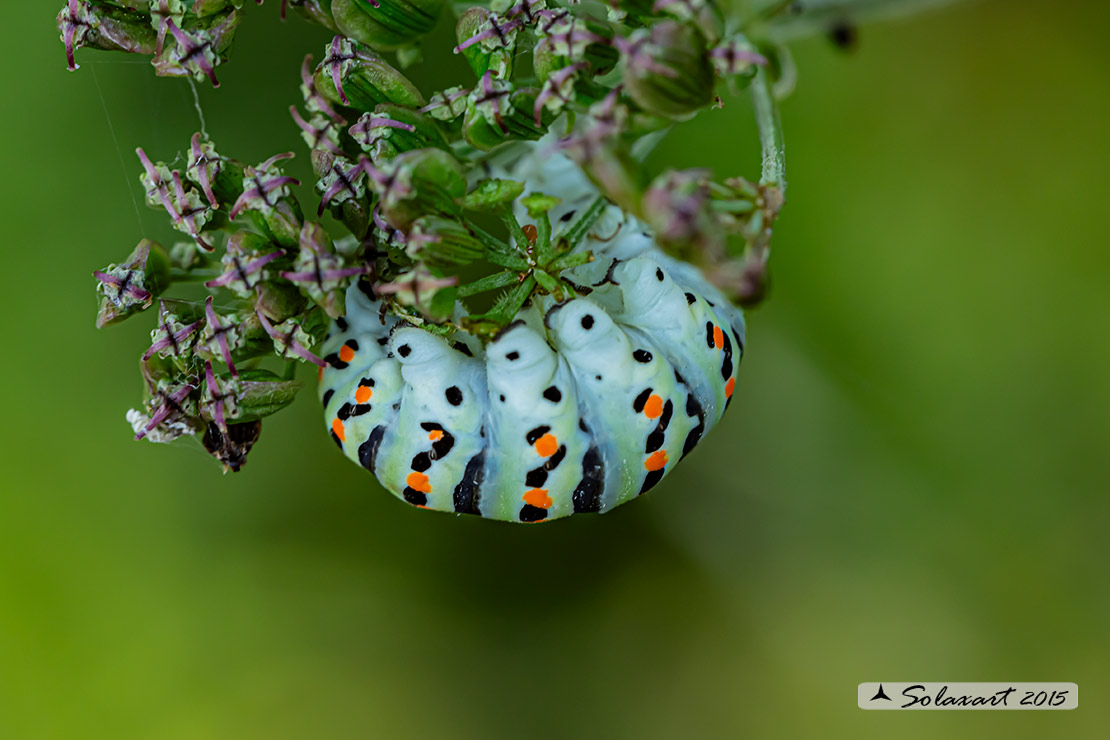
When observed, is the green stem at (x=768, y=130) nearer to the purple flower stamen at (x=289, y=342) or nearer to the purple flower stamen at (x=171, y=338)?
the purple flower stamen at (x=289, y=342)

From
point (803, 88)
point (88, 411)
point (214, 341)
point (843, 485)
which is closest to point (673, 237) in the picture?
point (214, 341)

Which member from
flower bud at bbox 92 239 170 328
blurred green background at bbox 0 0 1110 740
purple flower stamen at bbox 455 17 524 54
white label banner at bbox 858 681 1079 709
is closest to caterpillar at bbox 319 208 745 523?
flower bud at bbox 92 239 170 328

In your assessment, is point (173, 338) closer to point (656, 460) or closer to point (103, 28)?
point (103, 28)

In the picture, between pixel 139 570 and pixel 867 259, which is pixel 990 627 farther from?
pixel 139 570

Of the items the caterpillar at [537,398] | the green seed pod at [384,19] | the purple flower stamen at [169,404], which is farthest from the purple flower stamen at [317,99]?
the purple flower stamen at [169,404]

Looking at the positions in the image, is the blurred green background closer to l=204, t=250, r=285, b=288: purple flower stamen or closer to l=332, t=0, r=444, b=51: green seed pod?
l=332, t=0, r=444, b=51: green seed pod

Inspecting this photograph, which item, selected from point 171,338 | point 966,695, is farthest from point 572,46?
point 966,695
